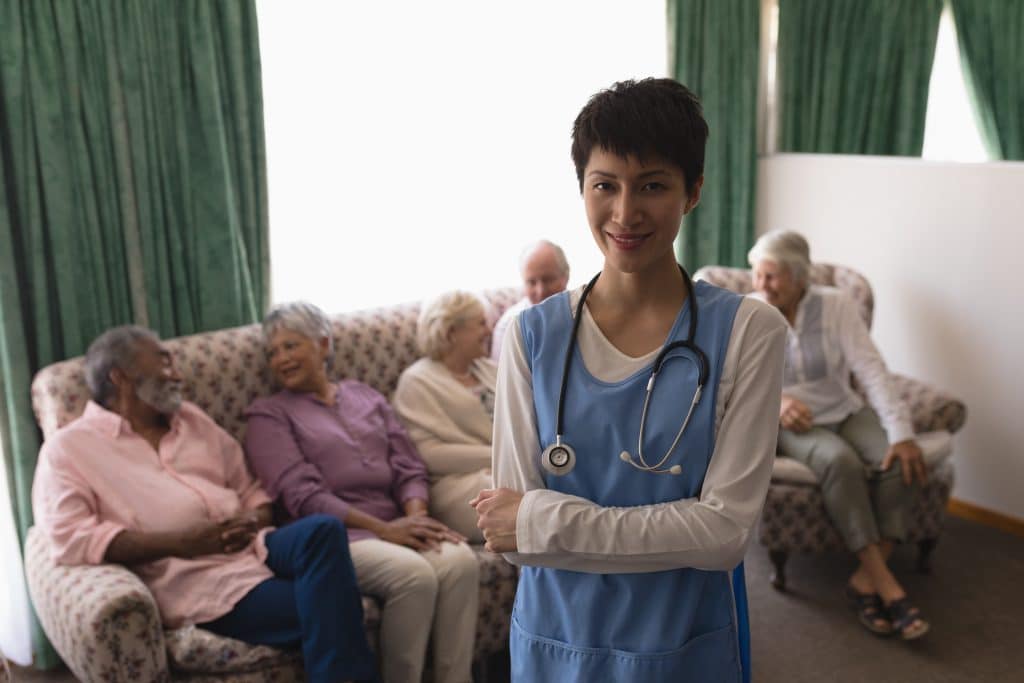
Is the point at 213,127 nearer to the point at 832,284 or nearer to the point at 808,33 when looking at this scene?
the point at 832,284

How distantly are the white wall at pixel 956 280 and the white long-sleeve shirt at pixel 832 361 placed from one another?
759 millimetres

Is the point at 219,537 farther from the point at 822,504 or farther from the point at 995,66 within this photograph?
the point at 995,66

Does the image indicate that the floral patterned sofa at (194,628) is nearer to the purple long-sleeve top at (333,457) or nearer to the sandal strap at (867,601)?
the purple long-sleeve top at (333,457)

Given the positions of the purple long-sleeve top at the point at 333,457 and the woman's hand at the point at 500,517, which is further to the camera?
the purple long-sleeve top at the point at 333,457

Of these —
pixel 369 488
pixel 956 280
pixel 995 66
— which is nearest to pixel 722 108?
pixel 995 66

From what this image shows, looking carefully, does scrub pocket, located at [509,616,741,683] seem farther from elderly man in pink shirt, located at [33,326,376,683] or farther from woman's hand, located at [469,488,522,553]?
elderly man in pink shirt, located at [33,326,376,683]

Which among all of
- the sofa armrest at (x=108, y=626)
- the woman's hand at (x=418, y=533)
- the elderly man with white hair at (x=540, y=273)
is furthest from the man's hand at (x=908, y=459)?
the sofa armrest at (x=108, y=626)

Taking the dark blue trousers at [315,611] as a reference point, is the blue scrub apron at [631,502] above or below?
above

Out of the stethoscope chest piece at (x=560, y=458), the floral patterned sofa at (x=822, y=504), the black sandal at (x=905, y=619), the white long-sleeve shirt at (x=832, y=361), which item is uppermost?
the stethoscope chest piece at (x=560, y=458)

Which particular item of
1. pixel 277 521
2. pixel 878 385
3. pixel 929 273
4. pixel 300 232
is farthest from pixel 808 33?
pixel 277 521

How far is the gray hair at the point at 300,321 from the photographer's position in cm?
296

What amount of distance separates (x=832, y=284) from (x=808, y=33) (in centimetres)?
142

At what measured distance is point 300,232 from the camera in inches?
141

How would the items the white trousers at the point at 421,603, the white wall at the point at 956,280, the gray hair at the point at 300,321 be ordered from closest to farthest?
the white trousers at the point at 421,603 → the gray hair at the point at 300,321 → the white wall at the point at 956,280
